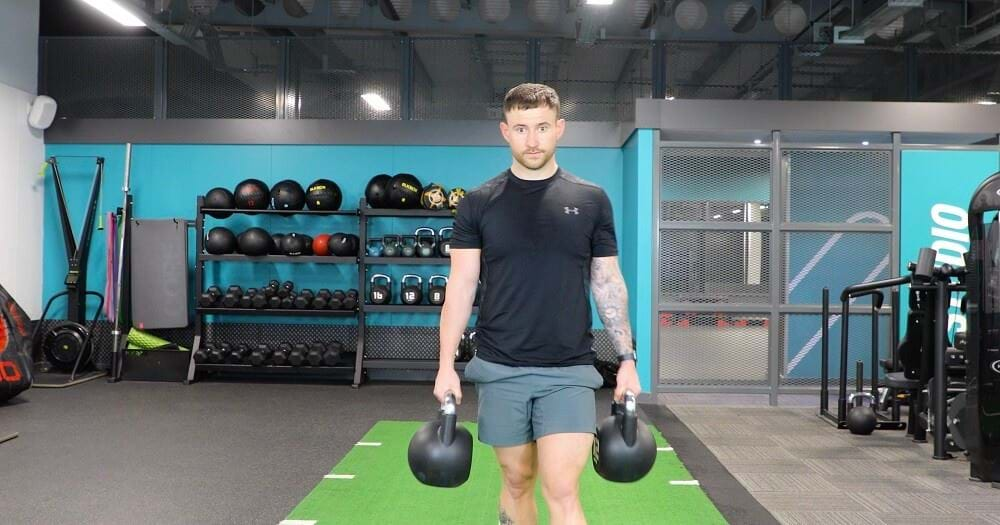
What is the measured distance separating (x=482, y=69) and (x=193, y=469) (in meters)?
4.42

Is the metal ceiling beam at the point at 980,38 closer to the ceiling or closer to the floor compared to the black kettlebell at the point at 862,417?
closer to the ceiling

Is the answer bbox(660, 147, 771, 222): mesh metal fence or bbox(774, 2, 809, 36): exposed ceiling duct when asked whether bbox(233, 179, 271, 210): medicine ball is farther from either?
bbox(774, 2, 809, 36): exposed ceiling duct

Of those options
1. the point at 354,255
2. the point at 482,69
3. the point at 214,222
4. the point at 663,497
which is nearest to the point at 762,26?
the point at 482,69

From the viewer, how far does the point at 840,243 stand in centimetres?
558

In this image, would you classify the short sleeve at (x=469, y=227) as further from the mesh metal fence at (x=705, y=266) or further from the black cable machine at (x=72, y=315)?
the black cable machine at (x=72, y=315)

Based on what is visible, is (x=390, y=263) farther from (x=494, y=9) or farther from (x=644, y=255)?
(x=494, y=9)

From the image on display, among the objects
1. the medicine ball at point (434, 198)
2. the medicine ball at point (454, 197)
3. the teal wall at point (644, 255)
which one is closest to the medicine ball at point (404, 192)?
the medicine ball at point (434, 198)

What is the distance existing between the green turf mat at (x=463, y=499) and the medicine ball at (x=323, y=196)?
294 centimetres

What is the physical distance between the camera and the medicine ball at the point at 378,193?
6.15m

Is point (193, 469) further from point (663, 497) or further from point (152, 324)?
point (152, 324)

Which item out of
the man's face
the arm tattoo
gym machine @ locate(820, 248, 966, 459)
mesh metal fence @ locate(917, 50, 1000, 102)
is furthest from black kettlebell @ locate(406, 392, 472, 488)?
mesh metal fence @ locate(917, 50, 1000, 102)

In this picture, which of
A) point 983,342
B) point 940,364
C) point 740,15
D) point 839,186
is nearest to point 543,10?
point 740,15

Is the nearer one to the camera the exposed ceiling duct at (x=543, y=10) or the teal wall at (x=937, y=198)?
the teal wall at (x=937, y=198)

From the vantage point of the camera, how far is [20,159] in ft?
21.0
